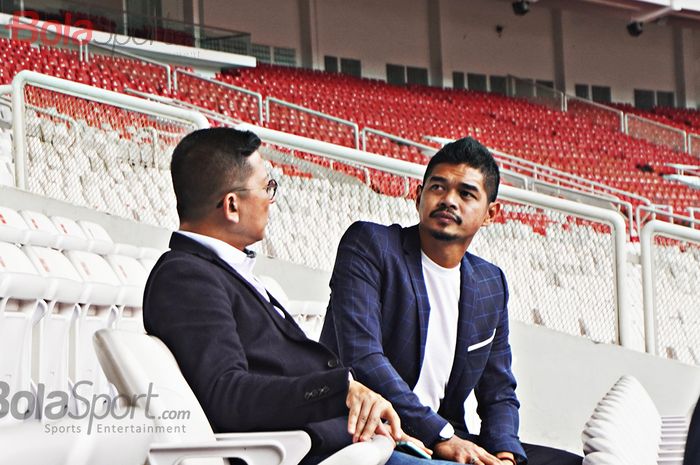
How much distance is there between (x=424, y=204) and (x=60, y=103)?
318 cm

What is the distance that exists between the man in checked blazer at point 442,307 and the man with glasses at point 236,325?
40 centimetres

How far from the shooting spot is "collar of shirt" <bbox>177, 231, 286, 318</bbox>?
77.9 inches

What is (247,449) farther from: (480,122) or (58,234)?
(480,122)

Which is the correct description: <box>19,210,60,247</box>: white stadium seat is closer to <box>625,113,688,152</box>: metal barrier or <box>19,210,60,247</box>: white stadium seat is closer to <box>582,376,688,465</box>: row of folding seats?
<box>582,376,688,465</box>: row of folding seats

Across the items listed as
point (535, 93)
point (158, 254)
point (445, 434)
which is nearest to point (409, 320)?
point (445, 434)

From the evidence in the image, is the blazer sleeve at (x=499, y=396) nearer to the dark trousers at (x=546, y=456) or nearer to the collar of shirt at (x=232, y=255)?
the dark trousers at (x=546, y=456)

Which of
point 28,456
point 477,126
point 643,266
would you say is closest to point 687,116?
point 477,126

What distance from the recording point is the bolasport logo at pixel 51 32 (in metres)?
14.6

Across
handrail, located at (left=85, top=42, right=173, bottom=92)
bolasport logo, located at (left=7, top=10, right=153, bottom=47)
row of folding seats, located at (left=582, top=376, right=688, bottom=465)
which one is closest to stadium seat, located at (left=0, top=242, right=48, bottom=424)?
row of folding seats, located at (left=582, top=376, right=688, bottom=465)

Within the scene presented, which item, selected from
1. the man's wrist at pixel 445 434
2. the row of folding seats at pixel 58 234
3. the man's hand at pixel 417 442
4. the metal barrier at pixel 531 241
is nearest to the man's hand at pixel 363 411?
the man's hand at pixel 417 442

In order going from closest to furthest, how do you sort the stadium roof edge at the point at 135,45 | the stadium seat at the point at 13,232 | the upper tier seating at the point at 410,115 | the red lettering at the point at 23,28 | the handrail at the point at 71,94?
the stadium seat at the point at 13,232
the handrail at the point at 71,94
the upper tier seating at the point at 410,115
the red lettering at the point at 23,28
the stadium roof edge at the point at 135,45

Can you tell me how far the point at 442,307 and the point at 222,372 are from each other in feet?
2.75

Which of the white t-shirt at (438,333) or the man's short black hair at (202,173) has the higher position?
the man's short black hair at (202,173)

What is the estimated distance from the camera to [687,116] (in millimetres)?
22656
